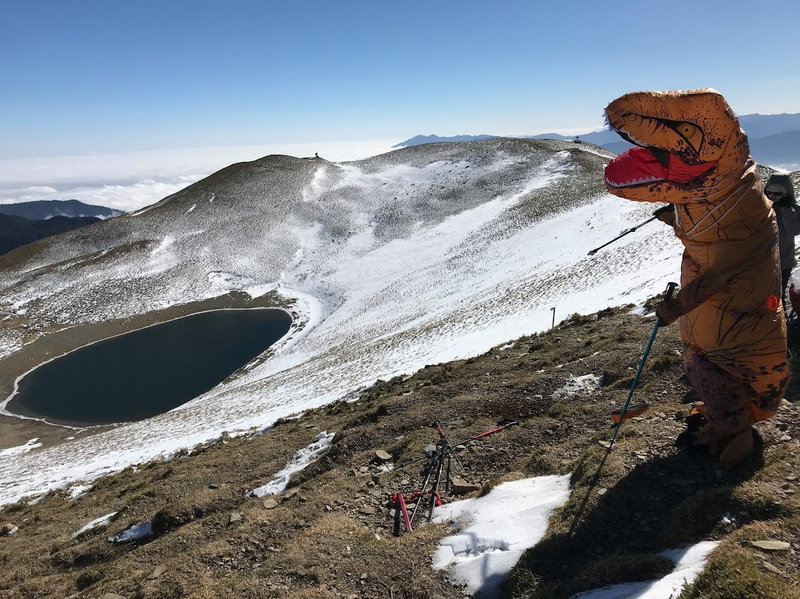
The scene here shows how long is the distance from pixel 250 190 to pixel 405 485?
75.0 meters

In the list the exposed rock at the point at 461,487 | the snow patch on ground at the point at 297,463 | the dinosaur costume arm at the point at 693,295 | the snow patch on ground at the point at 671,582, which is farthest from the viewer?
the snow patch on ground at the point at 297,463

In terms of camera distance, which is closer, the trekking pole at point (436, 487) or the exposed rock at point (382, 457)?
the trekking pole at point (436, 487)

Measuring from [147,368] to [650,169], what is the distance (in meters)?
40.6

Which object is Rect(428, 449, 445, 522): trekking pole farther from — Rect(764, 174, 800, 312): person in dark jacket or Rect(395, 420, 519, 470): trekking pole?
Rect(764, 174, 800, 312): person in dark jacket

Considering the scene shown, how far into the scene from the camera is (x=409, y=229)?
189ft

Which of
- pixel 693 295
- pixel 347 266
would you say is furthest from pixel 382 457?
pixel 347 266

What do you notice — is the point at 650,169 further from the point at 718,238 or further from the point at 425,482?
the point at 425,482

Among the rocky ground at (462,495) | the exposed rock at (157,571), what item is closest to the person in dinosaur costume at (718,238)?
the rocky ground at (462,495)

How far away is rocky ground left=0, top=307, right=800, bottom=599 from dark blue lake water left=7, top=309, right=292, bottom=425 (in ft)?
59.9

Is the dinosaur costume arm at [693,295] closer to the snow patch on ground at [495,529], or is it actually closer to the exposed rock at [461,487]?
the snow patch on ground at [495,529]

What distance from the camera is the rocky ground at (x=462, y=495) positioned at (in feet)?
14.9

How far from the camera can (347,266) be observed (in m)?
52.0

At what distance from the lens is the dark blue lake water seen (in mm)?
31047

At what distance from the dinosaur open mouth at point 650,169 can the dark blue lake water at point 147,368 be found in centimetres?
3207
